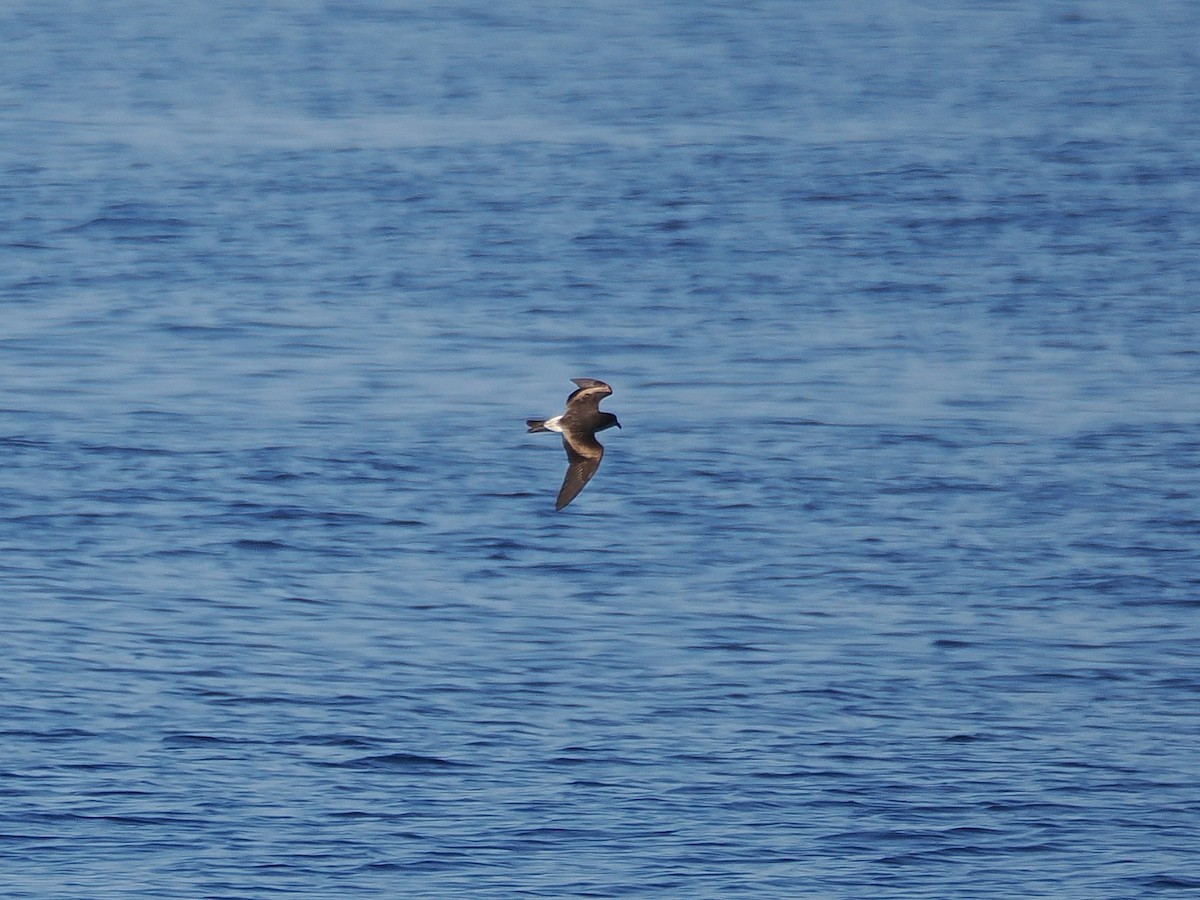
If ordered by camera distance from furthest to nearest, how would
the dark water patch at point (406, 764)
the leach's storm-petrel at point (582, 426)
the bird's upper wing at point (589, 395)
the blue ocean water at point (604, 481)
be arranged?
1. the dark water patch at point (406, 764)
2. the blue ocean water at point (604, 481)
3. the bird's upper wing at point (589, 395)
4. the leach's storm-petrel at point (582, 426)

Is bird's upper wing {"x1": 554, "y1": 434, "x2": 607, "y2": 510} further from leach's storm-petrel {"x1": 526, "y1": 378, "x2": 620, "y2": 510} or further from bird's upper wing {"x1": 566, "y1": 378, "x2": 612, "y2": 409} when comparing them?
bird's upper wing {"x1": 566, "y1": 378, "x2": 612, "y2": 409}

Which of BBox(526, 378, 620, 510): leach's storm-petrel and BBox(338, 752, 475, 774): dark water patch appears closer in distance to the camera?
BBox(526, 378, 620, 510): leach's storm-petrel

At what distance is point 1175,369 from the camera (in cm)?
2069

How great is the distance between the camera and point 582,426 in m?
11.2

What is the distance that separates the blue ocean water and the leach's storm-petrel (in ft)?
8.02

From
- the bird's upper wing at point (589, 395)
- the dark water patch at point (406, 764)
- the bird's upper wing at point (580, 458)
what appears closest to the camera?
the bird's upper wing at point (580, 458)

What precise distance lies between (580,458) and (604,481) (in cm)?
720

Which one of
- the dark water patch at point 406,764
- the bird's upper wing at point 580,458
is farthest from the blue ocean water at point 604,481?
the bird's upper wing at point 580,458

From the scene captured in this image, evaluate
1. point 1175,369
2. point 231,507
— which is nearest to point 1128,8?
point 1175,369

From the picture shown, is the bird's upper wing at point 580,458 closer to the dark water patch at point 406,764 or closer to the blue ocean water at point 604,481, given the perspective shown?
the blue ocean water at point 604,481

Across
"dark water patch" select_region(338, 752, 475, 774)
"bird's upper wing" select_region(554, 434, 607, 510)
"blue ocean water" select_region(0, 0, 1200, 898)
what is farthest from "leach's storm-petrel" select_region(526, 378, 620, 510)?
"dark water patch" select_region(338, 752, 475, 774)

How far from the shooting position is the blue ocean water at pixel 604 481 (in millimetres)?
13234

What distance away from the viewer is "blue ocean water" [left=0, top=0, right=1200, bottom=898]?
13.2 m

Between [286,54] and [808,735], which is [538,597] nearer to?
[808,735]
